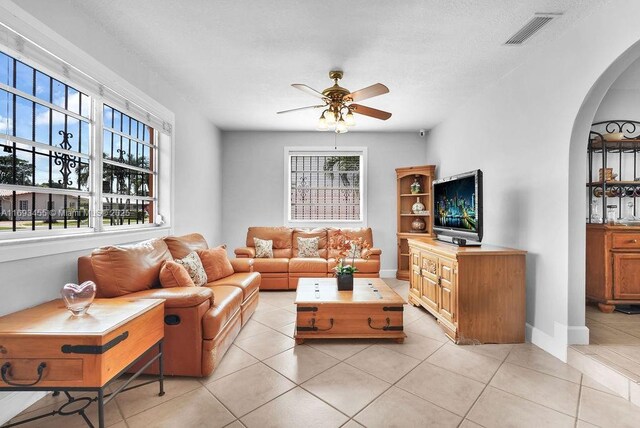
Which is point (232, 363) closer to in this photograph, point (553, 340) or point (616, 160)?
point (553, 340)

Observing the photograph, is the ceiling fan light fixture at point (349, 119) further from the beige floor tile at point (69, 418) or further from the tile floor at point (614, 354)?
the beige floor tile at point (69, 418)

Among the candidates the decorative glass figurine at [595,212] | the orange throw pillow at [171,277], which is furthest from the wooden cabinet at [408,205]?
the orange throw pillow at [171,277]

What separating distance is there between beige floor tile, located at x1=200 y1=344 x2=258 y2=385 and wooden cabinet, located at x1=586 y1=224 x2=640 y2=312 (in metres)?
3.49

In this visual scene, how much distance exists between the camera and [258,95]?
3.84 metres

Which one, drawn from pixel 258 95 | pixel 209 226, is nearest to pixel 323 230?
pixel 209 226

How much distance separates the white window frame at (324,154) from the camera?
563cm

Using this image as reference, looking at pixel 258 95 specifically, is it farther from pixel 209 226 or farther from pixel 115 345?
pixel 115 345

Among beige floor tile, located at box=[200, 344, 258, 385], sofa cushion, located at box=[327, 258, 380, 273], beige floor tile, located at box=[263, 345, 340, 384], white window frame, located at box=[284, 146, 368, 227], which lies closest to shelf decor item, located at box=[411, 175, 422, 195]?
white window frame, located at box=[284, 146, 368, 227]

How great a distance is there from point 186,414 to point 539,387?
2.30 metres

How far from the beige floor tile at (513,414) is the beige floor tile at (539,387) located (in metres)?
0.08

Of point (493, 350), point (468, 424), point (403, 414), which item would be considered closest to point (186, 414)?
point (403, 414)

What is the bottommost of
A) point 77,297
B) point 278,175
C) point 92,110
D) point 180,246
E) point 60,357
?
point 60,357

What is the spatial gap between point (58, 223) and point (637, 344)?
4.52m

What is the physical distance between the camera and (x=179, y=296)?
212 cm
